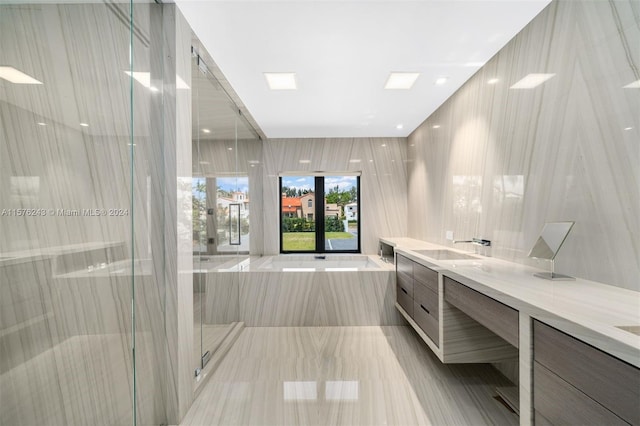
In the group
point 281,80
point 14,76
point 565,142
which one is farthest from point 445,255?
point 14,76

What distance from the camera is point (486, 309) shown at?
152 cm

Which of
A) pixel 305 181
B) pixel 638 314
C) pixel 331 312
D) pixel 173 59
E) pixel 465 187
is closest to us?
pixel 638 314

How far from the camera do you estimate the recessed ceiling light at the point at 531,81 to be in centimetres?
180

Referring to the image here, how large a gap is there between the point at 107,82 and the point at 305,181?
3.57 metres

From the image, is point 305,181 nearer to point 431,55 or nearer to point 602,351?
point 431,55

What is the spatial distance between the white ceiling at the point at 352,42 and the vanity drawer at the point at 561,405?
1.92 meters

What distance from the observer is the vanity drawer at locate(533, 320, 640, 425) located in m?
0.79

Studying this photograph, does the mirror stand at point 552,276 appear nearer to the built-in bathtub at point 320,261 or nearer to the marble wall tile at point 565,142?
the marble wall tile at point 565,142

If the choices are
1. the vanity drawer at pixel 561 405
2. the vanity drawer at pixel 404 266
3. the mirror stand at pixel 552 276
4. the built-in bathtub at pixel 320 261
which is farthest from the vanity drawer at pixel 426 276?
the built-in bathtub at pixel 320 261

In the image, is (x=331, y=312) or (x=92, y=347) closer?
(x=92, y=347)

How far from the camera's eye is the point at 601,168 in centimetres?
145

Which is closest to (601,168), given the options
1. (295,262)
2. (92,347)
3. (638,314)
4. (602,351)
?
(638,314)

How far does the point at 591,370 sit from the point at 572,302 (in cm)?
32

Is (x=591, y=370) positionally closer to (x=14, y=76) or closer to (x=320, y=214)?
(x=14, y=76)
